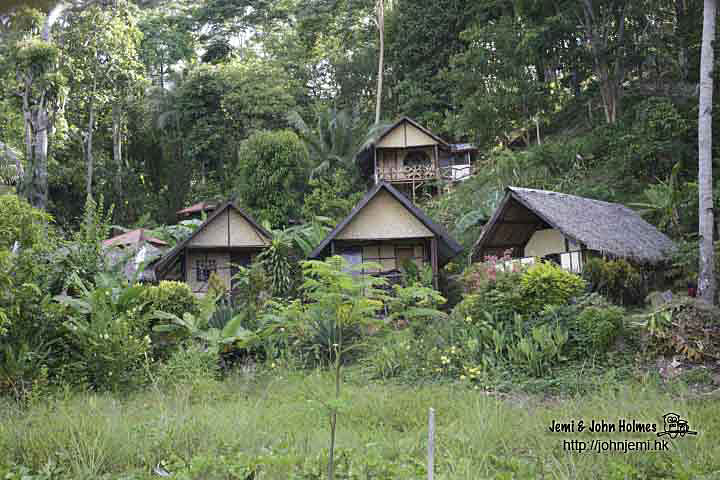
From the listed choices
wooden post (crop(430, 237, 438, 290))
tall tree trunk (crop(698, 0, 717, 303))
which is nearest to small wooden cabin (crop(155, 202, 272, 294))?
wooden post (crop(430, 237, 438, 290))

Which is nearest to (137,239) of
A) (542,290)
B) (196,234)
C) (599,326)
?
(196,234)

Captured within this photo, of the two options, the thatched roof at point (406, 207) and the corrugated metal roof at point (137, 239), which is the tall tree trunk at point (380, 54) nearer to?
the corrugated metal roof at point (137, 239)

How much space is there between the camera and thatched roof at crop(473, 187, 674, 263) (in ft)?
46.8

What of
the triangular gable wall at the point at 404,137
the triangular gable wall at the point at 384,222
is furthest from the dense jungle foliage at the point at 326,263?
the triangular gable wall at the point at 384,222

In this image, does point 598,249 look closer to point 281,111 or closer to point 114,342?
point 114,342

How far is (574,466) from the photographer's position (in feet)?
17.2

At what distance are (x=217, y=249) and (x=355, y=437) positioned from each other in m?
13.8

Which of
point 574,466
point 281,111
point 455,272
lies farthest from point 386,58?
point 574,466

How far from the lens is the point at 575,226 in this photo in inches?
568

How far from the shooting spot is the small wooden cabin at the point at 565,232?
1434cm

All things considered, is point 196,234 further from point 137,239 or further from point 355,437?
point 355,437

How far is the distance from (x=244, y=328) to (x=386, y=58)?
93.0 feet

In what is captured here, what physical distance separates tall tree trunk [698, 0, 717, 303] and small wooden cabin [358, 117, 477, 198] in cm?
1644

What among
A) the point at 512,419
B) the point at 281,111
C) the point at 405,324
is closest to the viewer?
the point at 512,419
